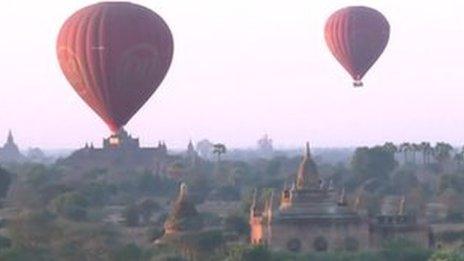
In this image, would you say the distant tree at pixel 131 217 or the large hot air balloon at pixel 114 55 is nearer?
the large hot air balloon at pixel 114 55

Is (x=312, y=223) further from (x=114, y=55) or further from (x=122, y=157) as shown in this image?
(x=122, y=157)

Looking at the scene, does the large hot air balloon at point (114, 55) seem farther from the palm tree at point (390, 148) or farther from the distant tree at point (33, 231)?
the palm tree at point (390, 148)

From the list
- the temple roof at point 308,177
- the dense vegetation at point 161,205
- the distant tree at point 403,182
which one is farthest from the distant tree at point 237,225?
the distant tree at point 403,182

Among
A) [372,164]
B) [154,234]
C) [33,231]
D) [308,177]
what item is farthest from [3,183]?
[308,177]

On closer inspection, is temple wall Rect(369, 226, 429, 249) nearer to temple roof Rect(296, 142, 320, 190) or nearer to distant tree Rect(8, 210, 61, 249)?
temple roof Rect(296, 142, 320, 190)

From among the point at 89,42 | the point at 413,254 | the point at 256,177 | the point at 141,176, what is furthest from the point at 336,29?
the point at 256,177

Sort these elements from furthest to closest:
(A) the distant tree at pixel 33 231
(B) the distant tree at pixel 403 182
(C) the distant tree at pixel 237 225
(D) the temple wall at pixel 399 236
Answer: (B) the distant tree at pixel 403 182, (C) the distant tree at pixel 237 225, (D) the temple wall at pixel 399 236, (A) the distant tree at pixel 33 231

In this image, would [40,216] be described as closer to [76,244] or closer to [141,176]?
[76,244]
